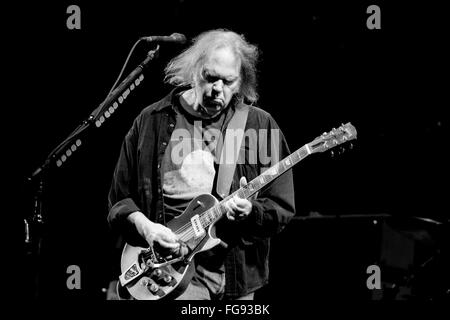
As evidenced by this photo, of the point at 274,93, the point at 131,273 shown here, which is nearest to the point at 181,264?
the point at 131,273

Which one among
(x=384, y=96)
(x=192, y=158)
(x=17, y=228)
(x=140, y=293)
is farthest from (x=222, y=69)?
(x=17, y=228)

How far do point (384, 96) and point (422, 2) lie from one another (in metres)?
0.67

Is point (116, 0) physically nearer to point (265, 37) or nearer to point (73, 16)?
point (73, 16)

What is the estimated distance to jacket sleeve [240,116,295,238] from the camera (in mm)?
2457

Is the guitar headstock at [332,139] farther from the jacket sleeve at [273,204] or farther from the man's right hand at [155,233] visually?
the man's right hand at [155,233]

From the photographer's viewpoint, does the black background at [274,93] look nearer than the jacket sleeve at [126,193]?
No

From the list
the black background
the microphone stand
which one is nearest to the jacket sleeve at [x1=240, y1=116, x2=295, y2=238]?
the microphone stand

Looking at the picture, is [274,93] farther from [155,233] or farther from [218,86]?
[155,233]

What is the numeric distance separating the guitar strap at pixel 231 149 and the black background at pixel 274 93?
1.13 metres

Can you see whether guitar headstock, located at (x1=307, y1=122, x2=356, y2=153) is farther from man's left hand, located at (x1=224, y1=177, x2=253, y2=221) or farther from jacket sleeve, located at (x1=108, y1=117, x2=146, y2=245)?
jacket sleeve, located at (x1=108, y1=117, x2=146, y2=245)

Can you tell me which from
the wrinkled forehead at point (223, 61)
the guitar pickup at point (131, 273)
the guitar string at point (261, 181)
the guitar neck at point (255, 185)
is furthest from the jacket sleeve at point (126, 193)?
the wrinkled forehead at point (223, 61)

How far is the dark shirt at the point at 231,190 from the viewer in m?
2.48

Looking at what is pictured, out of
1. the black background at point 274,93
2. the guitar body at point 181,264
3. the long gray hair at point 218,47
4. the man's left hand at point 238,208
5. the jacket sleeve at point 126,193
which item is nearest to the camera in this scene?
the man's left hand at point 238,208
